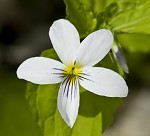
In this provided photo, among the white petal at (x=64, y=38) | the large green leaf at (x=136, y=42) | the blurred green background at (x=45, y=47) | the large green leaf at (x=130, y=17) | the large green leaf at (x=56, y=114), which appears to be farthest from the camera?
the blurred green background at (x=45, y=47)

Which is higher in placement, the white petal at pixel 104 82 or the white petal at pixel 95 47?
the white petal at pixel 95 47

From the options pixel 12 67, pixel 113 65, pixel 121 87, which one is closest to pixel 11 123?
pixel 12 67

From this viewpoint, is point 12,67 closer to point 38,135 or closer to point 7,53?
point 7,53

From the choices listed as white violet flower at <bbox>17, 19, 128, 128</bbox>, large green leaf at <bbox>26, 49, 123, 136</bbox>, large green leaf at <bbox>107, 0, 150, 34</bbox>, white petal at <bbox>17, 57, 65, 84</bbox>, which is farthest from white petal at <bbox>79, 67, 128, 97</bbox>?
large green leaf at <bbox>107, 0, 150, 34</bbox>

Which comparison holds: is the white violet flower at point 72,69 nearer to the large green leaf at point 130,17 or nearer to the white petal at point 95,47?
the white petal at point 95,47

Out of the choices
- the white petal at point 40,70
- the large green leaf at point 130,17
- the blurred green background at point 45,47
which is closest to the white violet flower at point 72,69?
the white petal at point 40,70

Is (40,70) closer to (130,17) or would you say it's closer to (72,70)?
(72,70)

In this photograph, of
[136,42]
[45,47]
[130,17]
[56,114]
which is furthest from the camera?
[45,47]

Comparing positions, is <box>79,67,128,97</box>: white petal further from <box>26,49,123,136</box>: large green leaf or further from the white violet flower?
<box>26,49,123,136</box>: large green leaf

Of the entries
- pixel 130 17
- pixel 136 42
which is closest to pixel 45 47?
pixel 136 42
